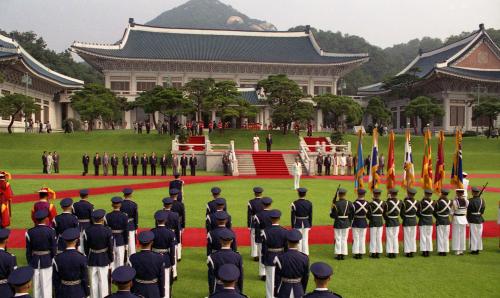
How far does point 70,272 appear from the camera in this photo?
5.66m

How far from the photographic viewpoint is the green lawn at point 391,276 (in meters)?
7.38

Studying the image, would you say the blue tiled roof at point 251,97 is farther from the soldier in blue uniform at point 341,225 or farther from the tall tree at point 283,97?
the soldier in blue uniform at point 341,225

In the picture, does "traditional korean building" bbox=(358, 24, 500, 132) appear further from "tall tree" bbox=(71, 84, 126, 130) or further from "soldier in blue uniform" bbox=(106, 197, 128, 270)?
"soldier in blue uniform" bbox=(106, 197, 128, 270)

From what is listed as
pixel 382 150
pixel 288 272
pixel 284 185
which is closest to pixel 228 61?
pixel 382 150

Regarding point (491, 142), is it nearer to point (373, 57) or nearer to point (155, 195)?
point (155, 195)

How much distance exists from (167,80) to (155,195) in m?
33.7

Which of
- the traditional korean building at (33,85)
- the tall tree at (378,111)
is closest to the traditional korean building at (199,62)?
the traditional korean building at (33,85)

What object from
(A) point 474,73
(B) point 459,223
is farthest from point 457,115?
(B) point 459,223

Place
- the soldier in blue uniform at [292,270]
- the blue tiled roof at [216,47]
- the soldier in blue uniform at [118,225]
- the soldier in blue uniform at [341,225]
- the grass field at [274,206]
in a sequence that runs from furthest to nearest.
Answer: the blue tiled roof at [216,47] < the soldier in blue uniform at [341,225] < the soldier in blue uniform at [118,225] < the grass field at [274,206] < the soldier in blue uniform at [292,270]

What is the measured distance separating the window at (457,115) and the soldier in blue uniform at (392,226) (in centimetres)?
4130

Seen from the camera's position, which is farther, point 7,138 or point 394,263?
point 7,138

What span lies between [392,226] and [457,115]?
4196 cm

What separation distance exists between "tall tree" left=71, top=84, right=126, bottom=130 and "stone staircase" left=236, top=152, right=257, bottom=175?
1481cm

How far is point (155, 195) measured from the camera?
1781cm
